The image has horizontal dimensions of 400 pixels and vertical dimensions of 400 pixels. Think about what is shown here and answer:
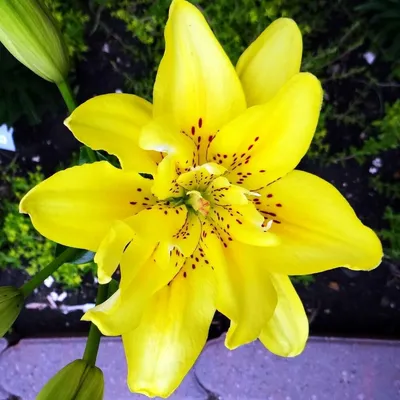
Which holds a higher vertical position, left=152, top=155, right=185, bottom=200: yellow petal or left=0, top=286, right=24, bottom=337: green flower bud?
left=152, top=155, right=185, bottom=200: yellow petal

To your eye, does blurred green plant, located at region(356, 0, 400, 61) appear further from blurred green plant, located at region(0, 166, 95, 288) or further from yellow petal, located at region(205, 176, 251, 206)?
blurred green plant, located at region(0, 166, 95, 288)

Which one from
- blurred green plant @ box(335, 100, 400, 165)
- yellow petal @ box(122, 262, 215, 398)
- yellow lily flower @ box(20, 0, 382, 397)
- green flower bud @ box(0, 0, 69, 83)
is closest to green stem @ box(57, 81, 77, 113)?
green flower bud @ box(0, 0, 69, 83)

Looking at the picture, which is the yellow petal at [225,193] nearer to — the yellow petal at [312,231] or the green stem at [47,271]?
the yellow petal at [312,231]

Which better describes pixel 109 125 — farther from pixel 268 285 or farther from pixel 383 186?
pixel 383 186

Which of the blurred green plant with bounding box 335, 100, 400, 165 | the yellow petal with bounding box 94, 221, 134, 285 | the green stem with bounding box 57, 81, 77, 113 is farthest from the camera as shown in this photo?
the blurred green plant with bounding box 335, 100, 400, 165

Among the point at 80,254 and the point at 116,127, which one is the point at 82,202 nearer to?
the point at 116,127

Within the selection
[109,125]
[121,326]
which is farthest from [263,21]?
[121,326]

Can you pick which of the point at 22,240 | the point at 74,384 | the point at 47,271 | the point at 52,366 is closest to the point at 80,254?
the point at 47,271
